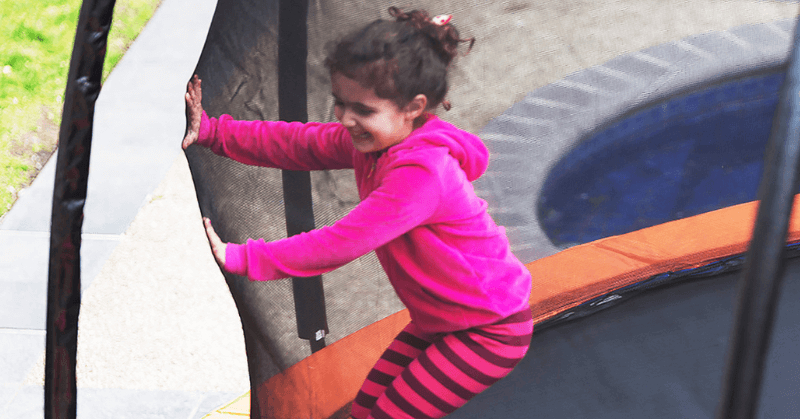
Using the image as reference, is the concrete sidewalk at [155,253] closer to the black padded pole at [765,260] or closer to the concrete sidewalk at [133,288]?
the concrete sidewalk at [133,288]

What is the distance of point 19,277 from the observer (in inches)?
65.7

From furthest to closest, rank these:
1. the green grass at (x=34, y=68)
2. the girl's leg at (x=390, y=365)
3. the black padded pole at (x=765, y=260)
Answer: the green grass at (x=34, y=68), the girl's leg at (x=390, y=365), the black padded pole at (x=765, y=260)

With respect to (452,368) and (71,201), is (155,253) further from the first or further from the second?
(452,368)

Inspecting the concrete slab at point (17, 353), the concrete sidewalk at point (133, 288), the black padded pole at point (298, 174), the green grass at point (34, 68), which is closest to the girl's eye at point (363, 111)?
the black padded pole at point (298, 174)

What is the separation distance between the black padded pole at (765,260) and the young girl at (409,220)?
1.01 ft

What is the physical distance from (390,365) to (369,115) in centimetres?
33

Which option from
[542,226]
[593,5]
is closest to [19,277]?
[542,226]

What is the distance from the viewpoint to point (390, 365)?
2.82ft

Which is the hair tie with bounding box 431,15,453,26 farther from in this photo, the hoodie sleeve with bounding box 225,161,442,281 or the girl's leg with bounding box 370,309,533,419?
the girl's leg with bounding box 370,309,533,419

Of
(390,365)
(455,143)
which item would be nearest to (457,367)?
(390,365)

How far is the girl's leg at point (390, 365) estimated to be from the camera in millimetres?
850

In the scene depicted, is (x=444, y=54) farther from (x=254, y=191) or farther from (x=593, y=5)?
(x=254, y=191)

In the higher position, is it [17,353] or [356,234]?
[356,234]

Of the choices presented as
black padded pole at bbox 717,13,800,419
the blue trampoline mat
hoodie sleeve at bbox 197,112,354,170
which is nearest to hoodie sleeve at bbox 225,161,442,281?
hoodie sleeve at bbox 197,112,354,170
